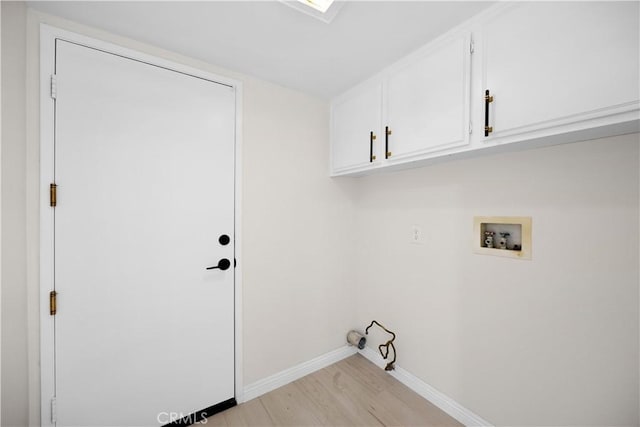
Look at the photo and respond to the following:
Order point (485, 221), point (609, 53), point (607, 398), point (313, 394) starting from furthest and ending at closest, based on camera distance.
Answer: point (313, 394)
point (485, 221)
point (607, 398)
point (609, 53)

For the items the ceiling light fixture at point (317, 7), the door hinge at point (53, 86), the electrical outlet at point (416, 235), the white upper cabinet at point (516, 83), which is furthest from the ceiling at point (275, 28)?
the electrical outlet at point (416, 235)

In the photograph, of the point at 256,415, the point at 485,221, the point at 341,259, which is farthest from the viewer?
the point at 341,259

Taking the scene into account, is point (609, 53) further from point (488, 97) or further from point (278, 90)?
point (278, 90)

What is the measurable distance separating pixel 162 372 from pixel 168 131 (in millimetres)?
1432

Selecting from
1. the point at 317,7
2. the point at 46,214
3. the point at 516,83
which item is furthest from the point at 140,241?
the point at 516,83

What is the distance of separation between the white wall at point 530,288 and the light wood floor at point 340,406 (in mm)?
198

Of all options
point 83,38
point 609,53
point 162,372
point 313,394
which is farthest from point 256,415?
point 609,53

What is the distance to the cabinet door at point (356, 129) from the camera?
6.05 feet

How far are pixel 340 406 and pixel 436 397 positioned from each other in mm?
648

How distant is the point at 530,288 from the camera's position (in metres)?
1.36

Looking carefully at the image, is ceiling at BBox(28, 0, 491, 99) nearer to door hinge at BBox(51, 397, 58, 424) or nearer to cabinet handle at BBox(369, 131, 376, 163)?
cabinet handle at BBox(369, 131, 376, 163)

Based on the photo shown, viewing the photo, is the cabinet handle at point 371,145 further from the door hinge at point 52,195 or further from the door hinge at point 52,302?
the door hinge at point 52,302

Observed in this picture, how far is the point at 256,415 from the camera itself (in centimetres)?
171

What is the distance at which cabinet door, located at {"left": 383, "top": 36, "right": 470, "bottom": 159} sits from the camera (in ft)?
4.40
